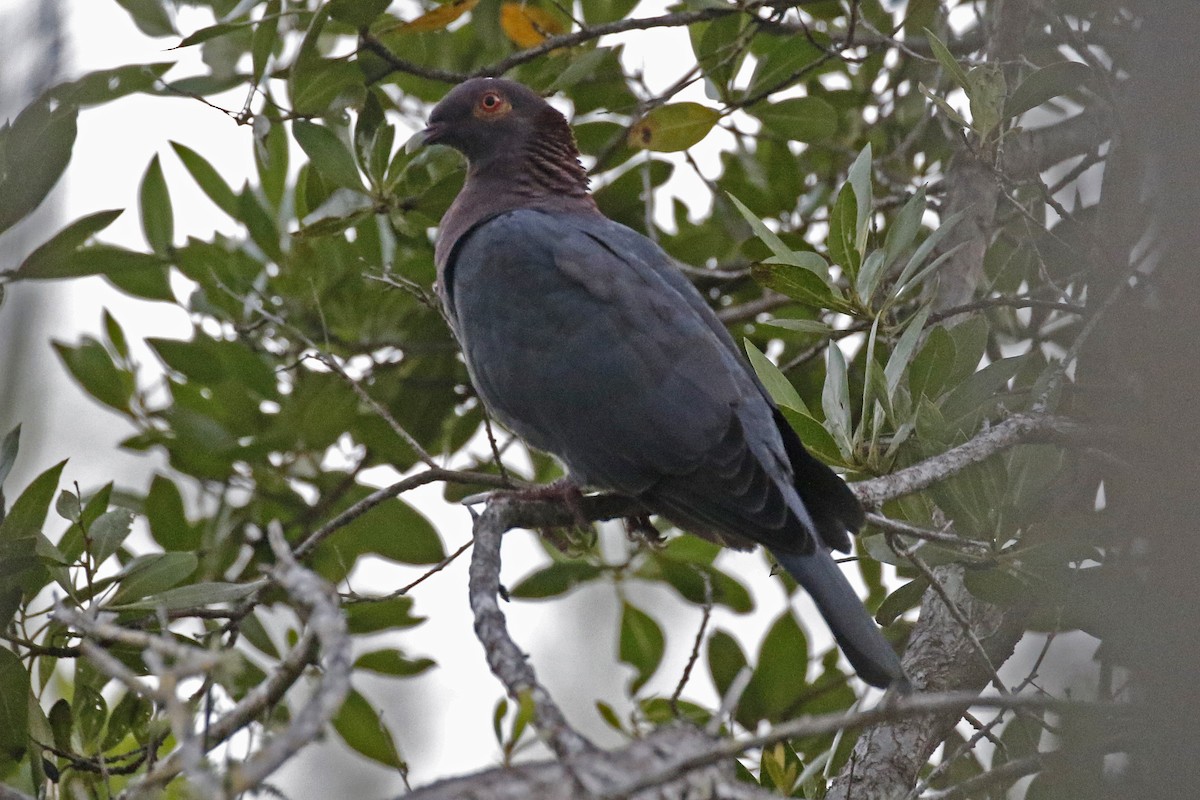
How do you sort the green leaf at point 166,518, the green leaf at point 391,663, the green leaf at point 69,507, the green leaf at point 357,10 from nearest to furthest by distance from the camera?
the green leaf at point 69,507 < the green leaf at point 357,10 < the green leaf at point 391,663 < the green leaf at point 166,518

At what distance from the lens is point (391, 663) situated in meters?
4.16

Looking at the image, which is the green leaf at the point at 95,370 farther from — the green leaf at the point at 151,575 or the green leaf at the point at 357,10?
the green leaf at the point at 357,10

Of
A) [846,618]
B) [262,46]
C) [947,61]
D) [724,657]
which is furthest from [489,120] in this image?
[846,618]


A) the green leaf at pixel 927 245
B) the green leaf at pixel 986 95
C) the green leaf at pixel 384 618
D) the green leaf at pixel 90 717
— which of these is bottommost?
the green leaf at pixel 90 717

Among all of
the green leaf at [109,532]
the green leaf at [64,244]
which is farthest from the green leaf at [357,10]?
the green leaf at [109,532]

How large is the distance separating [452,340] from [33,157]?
1.67m

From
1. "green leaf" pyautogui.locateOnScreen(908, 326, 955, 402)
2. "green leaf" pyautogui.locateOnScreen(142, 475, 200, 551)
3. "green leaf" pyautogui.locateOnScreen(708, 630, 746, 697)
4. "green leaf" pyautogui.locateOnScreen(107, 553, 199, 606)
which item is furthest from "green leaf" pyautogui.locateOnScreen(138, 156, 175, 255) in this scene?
"green leaf" pyautogui.locateOnScreen(908, 326, 955, 402)

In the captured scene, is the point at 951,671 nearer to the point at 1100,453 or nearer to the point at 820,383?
the point at 1100,453

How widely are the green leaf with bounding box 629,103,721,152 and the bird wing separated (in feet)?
1.04

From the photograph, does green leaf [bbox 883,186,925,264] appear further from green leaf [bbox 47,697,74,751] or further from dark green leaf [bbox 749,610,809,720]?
green leaf [bbox 47,697,74,751]

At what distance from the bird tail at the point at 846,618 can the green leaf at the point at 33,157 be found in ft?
7.05

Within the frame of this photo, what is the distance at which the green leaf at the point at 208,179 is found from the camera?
453cm

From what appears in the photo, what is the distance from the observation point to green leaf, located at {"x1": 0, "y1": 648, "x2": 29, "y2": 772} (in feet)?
9.48

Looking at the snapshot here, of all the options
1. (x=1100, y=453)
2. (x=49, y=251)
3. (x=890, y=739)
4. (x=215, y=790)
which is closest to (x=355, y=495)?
(x=49, y=251)
